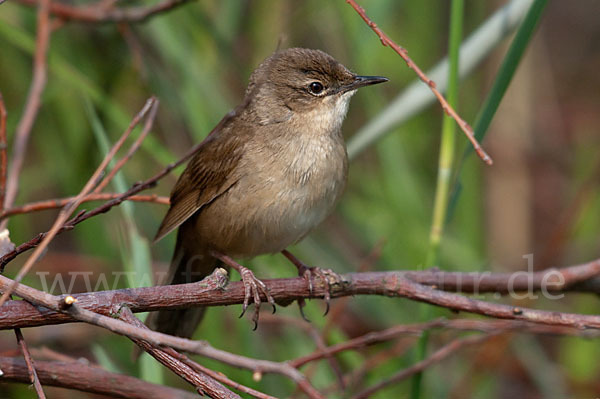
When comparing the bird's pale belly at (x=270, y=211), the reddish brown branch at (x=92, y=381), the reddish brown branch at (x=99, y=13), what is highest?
the reddish brown branch at (x=99, y=13)

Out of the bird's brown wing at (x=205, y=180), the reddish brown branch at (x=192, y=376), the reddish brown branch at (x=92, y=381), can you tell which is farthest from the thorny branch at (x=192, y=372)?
the bird's brown wing at (x=205, y=180)

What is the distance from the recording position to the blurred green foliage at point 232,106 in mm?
3650

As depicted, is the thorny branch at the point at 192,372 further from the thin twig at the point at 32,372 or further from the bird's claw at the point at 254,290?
the bird's claw at the point at 254,290

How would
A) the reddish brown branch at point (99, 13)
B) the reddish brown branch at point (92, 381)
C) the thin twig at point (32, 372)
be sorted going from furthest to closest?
1. the reddish brown branch at point (99, 13)
2. the reddish brown branch at point (92, 381)
3. the thin twig at point (32, 372)

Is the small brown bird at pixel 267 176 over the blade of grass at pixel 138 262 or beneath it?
over

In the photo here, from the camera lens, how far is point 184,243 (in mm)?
3299

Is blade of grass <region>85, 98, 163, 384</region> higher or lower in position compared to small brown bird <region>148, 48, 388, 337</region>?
lower

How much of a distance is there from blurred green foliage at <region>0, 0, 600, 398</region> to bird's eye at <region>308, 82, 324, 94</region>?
1.78ft

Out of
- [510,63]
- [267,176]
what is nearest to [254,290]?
[267,176]

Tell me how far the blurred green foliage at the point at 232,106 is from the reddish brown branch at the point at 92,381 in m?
0.61

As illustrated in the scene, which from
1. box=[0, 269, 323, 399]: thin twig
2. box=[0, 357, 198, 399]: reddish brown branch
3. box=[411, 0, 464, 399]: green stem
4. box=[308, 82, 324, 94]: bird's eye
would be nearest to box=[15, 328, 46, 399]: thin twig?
box=[0, 269, 323, 399]: thin twig

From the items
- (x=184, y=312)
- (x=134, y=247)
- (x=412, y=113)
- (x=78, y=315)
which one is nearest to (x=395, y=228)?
(x=412, y=113)

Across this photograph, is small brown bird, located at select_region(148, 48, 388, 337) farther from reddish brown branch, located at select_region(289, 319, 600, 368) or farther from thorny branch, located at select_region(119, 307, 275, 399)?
thorny branch, located at select_region(119, 307, 275, 399)

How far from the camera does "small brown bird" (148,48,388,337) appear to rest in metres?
2.92
